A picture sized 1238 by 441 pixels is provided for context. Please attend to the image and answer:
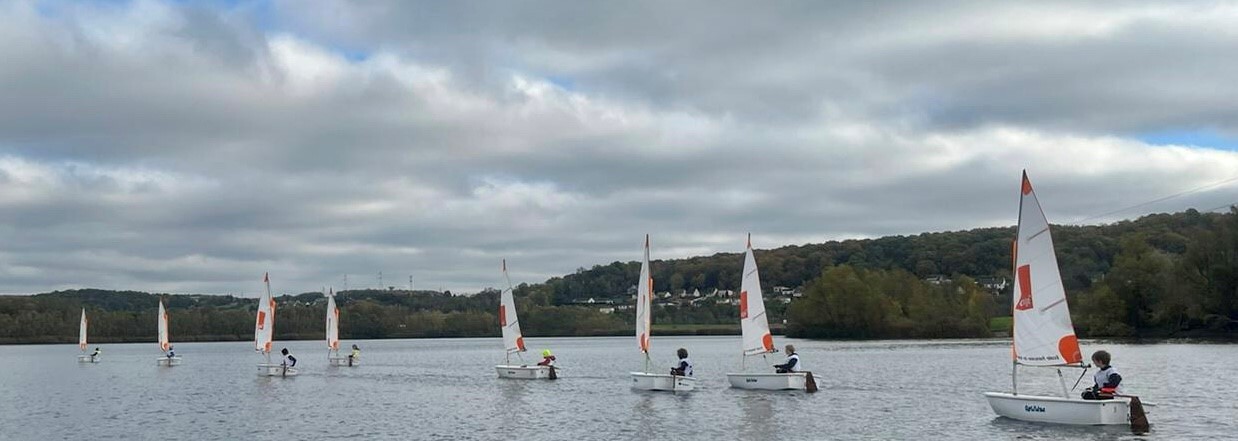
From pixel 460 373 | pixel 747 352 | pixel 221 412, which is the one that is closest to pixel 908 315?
pixel 460 373

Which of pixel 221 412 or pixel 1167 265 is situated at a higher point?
pixel 1167 265

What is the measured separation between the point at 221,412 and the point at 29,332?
6050 inches

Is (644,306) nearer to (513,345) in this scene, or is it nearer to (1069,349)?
(513,345)

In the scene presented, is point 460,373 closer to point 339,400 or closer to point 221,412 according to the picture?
point 339,400

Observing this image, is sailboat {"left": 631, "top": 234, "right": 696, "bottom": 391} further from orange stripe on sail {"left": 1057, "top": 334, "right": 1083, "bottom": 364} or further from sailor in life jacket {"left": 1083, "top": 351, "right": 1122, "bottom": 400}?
sailor in life jacket {"left": 1083, "top": 351, "right": 1122, "bottom": 400}

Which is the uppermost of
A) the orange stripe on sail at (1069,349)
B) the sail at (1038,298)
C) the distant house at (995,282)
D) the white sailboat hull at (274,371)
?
the distant house at (995,282)

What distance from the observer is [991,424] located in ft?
108

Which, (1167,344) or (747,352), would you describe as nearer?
(747,352)

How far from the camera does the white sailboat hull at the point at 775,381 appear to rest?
1786 inches

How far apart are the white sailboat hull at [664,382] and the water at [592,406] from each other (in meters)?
0.48

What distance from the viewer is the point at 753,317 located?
4794cm

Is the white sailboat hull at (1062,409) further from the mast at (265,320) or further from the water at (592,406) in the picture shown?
the mast at (265,320)

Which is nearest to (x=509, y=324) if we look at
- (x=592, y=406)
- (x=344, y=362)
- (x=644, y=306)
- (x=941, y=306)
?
(x=644, y=306)

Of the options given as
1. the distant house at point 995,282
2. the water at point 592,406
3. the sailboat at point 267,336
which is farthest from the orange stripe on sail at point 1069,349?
the distant house at point 995,282
